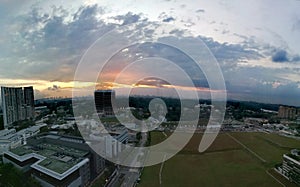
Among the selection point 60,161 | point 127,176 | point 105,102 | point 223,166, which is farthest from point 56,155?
point 105,102

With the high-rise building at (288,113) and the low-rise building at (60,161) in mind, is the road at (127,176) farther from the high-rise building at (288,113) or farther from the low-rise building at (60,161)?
the high-rise building at (288,113)

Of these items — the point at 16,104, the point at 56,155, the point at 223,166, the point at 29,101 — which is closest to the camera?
the point at 56,155

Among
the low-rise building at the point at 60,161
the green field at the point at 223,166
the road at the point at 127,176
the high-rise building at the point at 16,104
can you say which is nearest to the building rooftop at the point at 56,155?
the low-rise building at the point at 60,161

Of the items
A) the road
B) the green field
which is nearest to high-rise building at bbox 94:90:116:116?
the green field

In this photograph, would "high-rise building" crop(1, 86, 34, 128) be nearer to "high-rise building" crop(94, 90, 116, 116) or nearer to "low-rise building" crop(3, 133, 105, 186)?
"high-rise building" crop(94, 90, 116, 116)

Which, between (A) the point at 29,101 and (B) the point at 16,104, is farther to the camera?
(A) the point at 29,101

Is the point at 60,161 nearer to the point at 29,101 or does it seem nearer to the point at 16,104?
the point at 16,104

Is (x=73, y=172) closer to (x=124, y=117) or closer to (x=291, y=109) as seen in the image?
(x=124, y=117)
